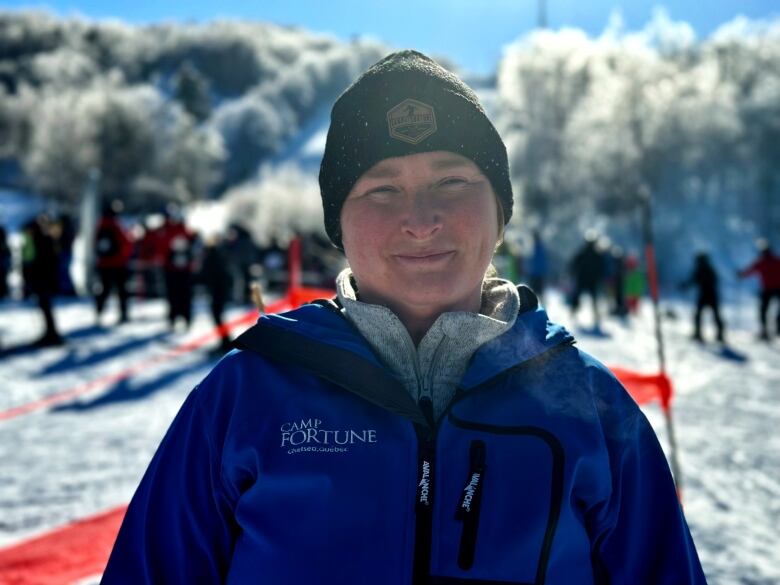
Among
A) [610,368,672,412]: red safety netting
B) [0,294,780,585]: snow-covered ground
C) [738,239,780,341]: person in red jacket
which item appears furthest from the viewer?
[738,239,780,341]: person in red jacket

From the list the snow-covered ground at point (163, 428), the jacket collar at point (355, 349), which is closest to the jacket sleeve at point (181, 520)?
the jacket collar at point (355, 349)

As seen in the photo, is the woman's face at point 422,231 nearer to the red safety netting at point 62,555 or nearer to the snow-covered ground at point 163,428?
the red safety netting at point 62,555

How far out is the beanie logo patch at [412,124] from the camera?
1519mm

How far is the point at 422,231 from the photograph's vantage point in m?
1.44

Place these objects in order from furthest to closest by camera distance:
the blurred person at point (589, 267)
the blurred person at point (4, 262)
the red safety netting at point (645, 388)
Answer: the blurred person at point (4, 262) → the blurred person at point (589, 267) → the red safety netting at point (645, 388)

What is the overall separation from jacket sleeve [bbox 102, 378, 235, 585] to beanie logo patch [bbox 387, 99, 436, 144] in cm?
66

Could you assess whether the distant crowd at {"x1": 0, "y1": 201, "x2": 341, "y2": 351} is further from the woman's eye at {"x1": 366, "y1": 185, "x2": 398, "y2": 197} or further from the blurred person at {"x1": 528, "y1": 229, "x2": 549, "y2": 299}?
the woman's eye at {"x1": 366, "y1": 185, "x2": 398, "y2": 197}

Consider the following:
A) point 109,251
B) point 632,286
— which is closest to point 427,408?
point 109,251

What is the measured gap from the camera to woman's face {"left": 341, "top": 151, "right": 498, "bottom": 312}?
148cm

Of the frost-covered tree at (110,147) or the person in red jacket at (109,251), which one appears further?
the frost-covered tree at (110,147)

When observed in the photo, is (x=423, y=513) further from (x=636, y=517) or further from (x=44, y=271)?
(x=44, y=271)

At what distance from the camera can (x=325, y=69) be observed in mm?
147750

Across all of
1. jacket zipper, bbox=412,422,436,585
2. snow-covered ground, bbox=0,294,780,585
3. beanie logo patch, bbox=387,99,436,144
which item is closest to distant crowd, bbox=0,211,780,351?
snow-covered ground, bbox=0,294,780,585

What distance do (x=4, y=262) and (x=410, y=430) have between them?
1606cm
